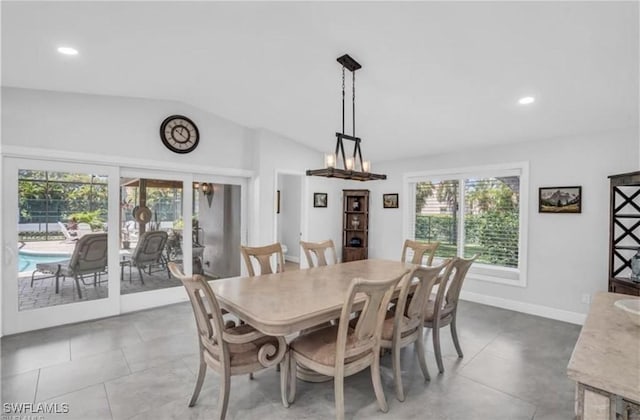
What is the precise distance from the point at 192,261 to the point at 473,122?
439cm

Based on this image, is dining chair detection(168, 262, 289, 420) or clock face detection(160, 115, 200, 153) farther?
Answer: clock face detection(160, 115, 200, 153)

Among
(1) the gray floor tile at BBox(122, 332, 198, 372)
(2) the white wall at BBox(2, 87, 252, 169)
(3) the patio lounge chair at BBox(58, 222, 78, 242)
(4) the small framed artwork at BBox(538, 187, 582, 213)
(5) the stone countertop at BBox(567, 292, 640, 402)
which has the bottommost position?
(1) the gray floor tile at BBox(122, 332, 198, 372)

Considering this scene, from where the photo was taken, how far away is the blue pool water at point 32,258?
331 cm

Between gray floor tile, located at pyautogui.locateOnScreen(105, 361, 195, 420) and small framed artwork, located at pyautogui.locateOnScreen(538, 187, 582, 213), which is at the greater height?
small framed artwork, located at pyautogui.locateOnScreen(538, 187, 582, 213)

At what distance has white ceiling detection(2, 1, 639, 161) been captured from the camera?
83.4 inches

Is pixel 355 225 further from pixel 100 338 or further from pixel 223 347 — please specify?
pixel 223 347

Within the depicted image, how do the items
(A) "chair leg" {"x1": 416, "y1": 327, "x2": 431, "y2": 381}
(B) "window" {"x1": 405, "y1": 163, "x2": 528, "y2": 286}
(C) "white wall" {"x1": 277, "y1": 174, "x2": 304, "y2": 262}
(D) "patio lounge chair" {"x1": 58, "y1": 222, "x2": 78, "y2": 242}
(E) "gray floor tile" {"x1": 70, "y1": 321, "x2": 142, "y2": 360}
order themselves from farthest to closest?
(C) "white wall" {"x1": 277, "y1": 174, "x2": 304, "y2": 262} < (B) "window" {"x1": 405, "y1": 163, "x2": 528, "y2": 286} < (D) "patio lounge chair" {"x1": 58, "y1": 222, "x2": 78, "y2": 242} < (E) "gray floor tile" {"x1": 70, "y1": 321, "x2": 142, "y2": 360} < (A) "chair leg" {"x1": 416, "y1": 327, "x2": 431, "y2": 381}

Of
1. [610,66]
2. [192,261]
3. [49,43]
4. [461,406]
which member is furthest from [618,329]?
[192,261]

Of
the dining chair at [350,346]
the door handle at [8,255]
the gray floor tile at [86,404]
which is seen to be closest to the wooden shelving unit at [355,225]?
the dining chair at [350,346]

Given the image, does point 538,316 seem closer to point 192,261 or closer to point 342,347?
point 342,347

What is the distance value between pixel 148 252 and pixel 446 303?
3.89m

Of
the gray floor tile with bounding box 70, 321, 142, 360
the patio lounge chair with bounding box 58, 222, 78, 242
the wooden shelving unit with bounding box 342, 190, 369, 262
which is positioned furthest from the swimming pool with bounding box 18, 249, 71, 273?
the wooden shelving unit with bounding box 342, 190, 369, 262

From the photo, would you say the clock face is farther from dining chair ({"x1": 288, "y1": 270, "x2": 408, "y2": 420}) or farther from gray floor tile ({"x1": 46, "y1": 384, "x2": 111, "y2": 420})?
dining chair ({"x1": 288, "y1": 270, "x2": 408, "y2": 420})

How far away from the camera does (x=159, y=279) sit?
14.3ft
